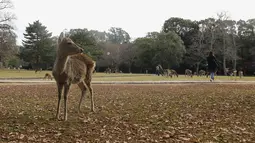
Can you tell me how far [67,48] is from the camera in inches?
344

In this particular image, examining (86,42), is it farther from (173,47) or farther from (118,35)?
(118,35)

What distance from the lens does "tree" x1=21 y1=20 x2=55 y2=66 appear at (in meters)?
75.2

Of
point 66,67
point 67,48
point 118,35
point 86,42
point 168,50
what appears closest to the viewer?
point 67,48

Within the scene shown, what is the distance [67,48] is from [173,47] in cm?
6161

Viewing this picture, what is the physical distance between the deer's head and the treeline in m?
54.2

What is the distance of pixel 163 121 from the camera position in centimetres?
903

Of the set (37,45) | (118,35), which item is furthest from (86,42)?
(118,35)

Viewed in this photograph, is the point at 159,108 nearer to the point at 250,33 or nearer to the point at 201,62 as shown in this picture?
the point at 201,62

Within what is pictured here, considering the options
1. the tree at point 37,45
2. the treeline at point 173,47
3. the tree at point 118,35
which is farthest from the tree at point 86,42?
the tree at point 118,35

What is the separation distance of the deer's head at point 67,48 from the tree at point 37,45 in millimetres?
68377

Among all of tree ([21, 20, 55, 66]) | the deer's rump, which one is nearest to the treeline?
tree ([21, 20, 55, 66])

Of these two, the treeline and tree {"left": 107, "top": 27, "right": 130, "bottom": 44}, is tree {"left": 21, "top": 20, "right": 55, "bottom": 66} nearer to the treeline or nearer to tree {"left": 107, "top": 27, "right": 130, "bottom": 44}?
the treeline

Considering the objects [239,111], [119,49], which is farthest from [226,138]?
[119,49]

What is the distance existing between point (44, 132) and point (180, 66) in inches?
2773
